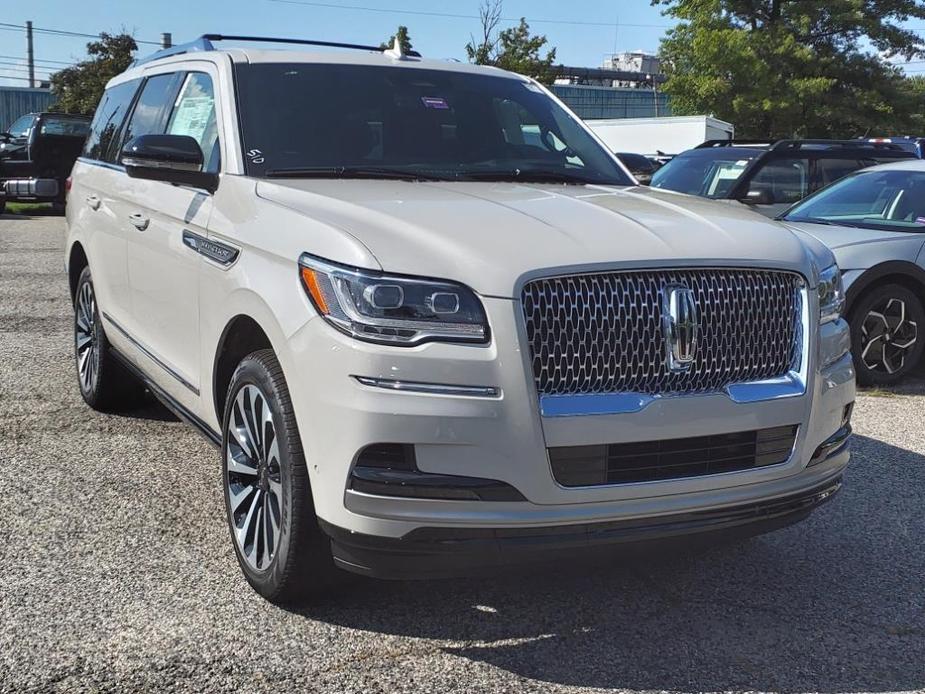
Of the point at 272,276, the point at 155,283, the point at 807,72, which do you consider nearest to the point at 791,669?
the point at 272,276

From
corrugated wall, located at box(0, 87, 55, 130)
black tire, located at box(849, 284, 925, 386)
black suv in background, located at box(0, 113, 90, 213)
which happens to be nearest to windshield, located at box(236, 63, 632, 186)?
black tire, located at box(849, 284, 925, 386)

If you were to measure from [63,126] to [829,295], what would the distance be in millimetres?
20873

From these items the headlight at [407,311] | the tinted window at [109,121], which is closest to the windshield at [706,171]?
the tinted window at [109,121]

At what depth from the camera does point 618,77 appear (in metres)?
68.9

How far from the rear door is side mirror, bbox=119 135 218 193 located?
0.07m

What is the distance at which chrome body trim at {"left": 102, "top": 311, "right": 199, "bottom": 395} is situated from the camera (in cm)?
430

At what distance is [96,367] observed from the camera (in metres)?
5.97

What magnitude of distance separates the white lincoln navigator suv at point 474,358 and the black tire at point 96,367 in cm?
173

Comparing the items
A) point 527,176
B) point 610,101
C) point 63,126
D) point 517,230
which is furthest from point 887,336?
point 610,101

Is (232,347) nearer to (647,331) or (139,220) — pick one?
(139,220)

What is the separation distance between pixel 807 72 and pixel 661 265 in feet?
125

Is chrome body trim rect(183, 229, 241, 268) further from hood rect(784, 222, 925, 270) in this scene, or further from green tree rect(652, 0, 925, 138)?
green tree rect(652, 0, 925, 138)

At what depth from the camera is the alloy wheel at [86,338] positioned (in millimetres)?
6000

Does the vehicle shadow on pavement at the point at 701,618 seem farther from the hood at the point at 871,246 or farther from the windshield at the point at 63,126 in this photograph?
the windshield at the point at 63,126
